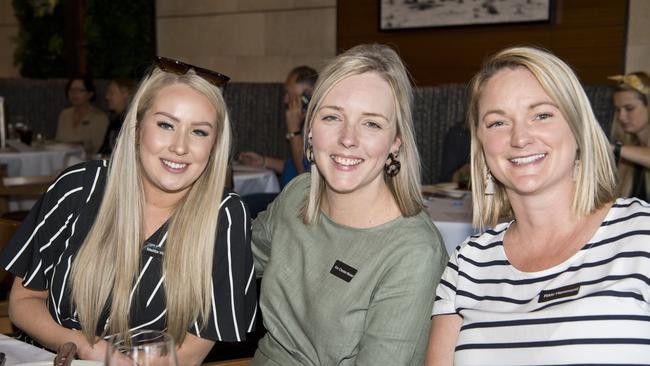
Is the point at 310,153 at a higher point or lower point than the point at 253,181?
higher

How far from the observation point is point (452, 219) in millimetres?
3494

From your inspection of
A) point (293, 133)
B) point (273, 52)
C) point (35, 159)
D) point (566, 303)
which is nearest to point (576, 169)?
point (566, 303)

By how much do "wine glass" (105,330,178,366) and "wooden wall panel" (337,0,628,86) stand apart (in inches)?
208

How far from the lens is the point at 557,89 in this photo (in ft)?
5.57

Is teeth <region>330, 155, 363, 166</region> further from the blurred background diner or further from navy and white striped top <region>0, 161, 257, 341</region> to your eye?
the blurred background diner

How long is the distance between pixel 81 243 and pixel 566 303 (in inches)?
51.0

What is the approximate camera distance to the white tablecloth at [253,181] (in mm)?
5293

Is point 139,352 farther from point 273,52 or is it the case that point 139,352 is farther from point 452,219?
point 273,52

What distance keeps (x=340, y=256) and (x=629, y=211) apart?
71cm

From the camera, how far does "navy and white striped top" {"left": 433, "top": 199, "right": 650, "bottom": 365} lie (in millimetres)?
1519

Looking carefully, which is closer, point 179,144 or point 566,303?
point 566,303

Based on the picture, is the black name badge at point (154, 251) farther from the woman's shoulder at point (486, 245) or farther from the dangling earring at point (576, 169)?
the dangling earring at point (576, 169)

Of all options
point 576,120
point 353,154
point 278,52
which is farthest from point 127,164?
point 278,52

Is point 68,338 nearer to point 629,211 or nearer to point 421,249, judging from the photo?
point 421,249
